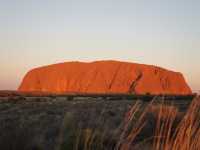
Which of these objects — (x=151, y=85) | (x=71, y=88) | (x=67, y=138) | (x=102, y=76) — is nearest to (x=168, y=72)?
(x=151, y=85)

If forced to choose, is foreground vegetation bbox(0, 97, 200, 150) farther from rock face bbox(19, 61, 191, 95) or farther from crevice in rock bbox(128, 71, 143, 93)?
rock face bbox(19, 61, 191, 95)

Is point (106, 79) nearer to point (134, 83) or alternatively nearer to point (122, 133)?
point (134, 83)

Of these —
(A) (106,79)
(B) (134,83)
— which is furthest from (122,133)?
(A) (106,79)

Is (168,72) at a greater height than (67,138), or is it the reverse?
(67,138)

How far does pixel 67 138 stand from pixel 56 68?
127344mm

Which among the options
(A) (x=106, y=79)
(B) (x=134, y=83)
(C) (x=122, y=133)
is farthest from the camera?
(A) (x=106, y=79)

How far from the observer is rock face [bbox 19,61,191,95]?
118875 mm

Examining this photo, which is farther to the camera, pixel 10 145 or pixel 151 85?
pixel 151 85

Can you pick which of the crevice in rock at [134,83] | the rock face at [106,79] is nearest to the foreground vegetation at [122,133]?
the crevice in rock at [134,83]

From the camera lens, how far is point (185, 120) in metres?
3.19

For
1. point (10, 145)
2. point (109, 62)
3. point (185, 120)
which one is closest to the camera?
point (185, 120)

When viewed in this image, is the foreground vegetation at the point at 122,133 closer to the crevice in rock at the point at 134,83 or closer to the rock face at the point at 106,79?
the crevice in rock at the point at 134,83

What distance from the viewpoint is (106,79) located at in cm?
12119

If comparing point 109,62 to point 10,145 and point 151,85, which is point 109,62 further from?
point 10,145
